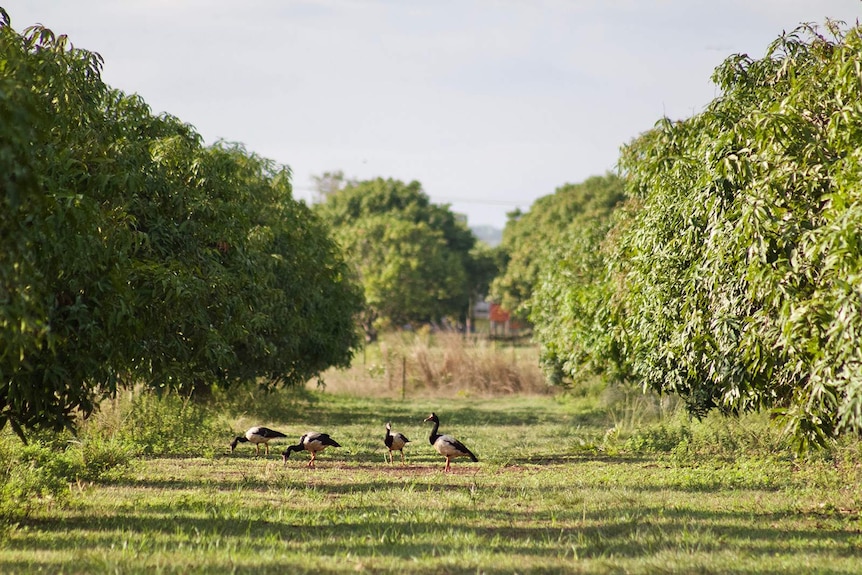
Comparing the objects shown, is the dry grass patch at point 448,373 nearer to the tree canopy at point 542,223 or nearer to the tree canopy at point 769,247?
the tree canopy at point 542,223

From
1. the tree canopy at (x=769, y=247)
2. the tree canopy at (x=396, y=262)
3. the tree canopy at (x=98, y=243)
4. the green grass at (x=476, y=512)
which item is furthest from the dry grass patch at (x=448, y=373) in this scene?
the tree canopy at (x=769, y=247)

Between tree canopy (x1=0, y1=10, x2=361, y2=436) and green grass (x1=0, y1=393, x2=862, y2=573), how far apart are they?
1.52 metres

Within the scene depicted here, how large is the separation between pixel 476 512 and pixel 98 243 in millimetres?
5195

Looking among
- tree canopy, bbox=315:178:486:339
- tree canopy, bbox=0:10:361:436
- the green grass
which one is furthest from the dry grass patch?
tree canopy, bbox=0:10:361:436

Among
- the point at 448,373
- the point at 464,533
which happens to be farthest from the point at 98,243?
the point at 448,373

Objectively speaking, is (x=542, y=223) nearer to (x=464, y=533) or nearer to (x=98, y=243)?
(x=464, y=533)

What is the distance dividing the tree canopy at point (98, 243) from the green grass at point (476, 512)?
59.9 inches

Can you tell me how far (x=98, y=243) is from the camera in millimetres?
9305

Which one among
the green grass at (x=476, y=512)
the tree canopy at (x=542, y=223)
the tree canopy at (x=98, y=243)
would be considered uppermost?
the tree canopy at (x=542, y=223)

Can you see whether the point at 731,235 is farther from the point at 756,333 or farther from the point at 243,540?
the point at 243,540

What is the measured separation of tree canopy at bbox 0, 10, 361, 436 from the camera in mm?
7703

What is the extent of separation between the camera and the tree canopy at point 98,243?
25.3ft

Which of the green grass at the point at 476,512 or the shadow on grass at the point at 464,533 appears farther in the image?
the shadow on grass at the point at 464,533

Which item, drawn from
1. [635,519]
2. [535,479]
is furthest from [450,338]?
[635,519]
